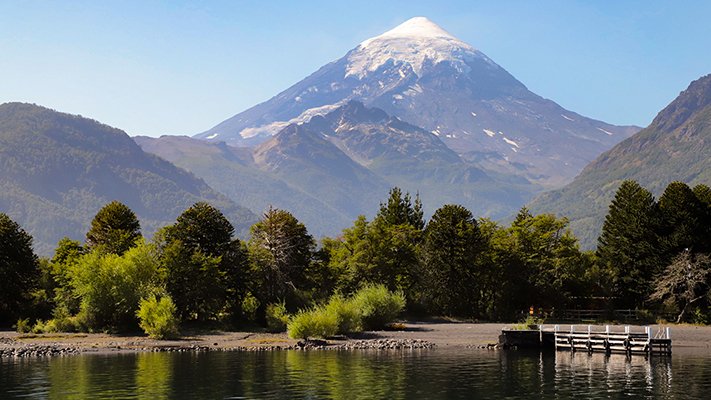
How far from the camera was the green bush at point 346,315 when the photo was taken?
6594cm

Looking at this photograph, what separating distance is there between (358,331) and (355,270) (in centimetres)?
1950

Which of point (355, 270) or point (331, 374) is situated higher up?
point (355, 270)

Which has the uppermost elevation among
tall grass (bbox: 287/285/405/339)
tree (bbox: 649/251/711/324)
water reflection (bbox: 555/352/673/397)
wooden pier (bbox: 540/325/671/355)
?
tree (bbox: 649/251/711/324)

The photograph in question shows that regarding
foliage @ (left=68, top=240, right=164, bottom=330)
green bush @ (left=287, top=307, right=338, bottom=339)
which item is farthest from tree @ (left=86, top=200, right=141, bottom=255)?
green bush @ (left=287, top=307, right=338, bottom=339)

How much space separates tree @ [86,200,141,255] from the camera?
82188mm

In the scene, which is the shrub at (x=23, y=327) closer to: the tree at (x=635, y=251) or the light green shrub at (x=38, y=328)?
the light green shrub at (x=38, y=328)

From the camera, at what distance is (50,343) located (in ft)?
202

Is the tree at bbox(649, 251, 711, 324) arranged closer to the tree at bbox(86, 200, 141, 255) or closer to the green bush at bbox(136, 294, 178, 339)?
the green bush at bbox(136, 294, 178, 339)

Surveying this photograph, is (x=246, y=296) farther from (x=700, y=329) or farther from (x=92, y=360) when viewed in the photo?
(x=700, y=329)

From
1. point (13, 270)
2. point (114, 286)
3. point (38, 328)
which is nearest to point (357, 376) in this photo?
point (114, 286)

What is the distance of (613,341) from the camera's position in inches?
2178

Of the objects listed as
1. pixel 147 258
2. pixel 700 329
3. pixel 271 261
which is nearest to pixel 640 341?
pixel 700 329

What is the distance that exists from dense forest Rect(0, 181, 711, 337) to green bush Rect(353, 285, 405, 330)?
585 mm

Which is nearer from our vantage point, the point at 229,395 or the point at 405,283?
the point at 229,395
